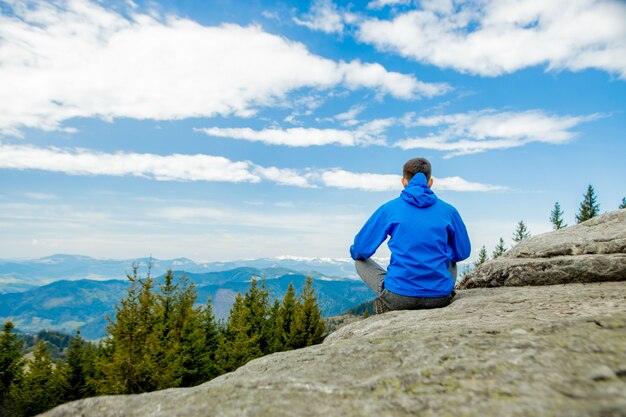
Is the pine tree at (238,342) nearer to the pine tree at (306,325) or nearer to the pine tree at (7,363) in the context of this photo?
the pine tree at (306,325)

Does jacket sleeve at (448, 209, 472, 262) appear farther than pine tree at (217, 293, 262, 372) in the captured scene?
No

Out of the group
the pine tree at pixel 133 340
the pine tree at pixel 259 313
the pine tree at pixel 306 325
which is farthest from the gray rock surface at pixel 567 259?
the pine tree at pixel 306 325

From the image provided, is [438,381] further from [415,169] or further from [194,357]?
[194,357]

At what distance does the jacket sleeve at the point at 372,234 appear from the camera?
779 cm

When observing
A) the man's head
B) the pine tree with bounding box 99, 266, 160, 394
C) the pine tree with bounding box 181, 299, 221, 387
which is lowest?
the pine tree with bounding box 181, 299, 221, 387

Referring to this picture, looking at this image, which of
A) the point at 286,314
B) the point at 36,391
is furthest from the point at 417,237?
the point at 36,391

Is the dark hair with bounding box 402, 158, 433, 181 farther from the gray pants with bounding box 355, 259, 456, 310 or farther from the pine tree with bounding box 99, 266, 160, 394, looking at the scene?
the pine tree with bounding box 99, 266, 160, 394

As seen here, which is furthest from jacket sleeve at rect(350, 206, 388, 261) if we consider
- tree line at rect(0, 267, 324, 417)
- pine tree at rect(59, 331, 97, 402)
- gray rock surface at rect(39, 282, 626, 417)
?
pine tree at rect(59, 331, 97, 402)

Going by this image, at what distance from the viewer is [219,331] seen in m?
39.4

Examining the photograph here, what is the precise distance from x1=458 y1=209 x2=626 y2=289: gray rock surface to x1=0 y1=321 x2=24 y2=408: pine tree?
48129mm

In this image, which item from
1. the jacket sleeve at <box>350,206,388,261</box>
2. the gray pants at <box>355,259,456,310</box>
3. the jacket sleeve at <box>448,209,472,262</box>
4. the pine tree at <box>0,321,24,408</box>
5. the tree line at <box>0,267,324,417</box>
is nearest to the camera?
the gray pants at <box>355,259,456,310</box>

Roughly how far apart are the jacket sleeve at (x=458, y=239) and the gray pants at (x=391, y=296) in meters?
Result: 0.53

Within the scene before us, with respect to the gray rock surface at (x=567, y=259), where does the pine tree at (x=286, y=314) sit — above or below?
below

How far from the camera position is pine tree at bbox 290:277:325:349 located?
39.8 meters
